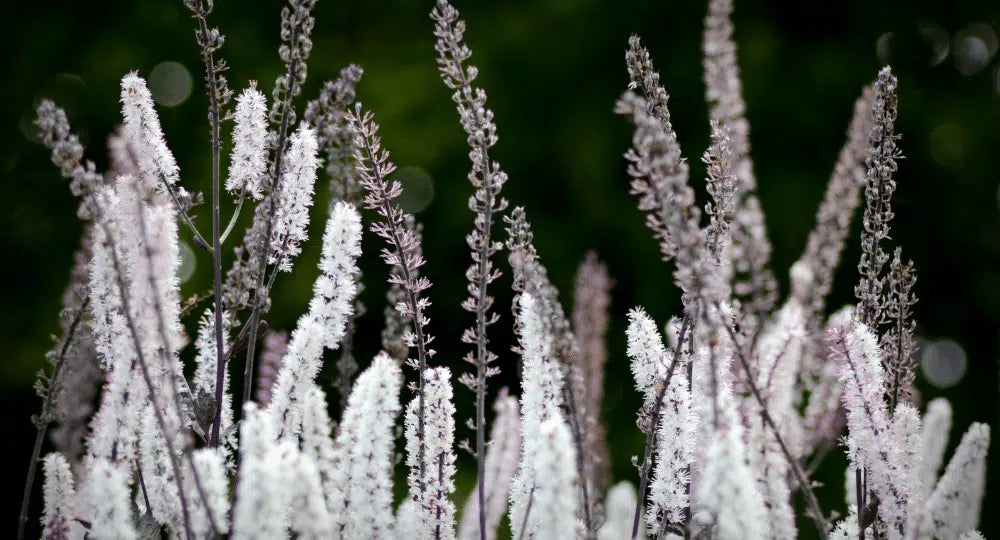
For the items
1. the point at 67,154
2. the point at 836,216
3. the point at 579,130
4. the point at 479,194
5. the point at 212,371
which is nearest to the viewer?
the point at 67,154

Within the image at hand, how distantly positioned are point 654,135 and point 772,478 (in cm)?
41

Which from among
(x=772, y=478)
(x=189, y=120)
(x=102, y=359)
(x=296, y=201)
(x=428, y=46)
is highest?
(x=428, y=46)

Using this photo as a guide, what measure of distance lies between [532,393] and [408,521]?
192mm

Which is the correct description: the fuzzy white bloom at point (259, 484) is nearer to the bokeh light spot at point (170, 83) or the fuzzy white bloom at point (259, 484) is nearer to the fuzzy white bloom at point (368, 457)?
the fuzzy white bloom at point (368, 457)

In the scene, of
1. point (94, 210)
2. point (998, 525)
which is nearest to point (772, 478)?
point (94, 210)

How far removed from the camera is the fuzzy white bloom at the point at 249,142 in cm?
108

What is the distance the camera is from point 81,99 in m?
4.33

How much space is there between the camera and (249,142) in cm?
109

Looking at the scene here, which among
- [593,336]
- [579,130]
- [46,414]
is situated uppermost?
[579,130]

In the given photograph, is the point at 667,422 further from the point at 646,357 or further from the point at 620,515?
the point at 620,515

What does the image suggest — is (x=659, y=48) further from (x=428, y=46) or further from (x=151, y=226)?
(x=151, y=226)

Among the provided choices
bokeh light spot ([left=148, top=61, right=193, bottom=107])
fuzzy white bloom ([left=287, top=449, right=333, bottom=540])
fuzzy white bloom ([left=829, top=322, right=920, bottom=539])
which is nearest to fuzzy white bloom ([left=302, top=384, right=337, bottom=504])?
fuzzy white bloom ([left=287, top=449, right=333, bottom=540])

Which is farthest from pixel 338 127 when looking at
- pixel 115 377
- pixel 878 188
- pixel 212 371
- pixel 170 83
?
pixel 170 83

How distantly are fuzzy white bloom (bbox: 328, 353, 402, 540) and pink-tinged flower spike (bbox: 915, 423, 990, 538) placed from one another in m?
0.61
